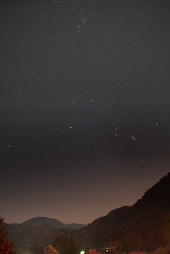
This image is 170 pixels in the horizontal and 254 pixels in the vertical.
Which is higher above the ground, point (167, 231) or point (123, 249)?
point (167, 231)

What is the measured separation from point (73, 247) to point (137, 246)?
2834 centimetres

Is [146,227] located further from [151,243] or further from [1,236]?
[1,236]

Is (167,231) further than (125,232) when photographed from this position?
No

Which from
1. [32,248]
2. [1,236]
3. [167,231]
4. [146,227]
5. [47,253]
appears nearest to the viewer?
[1,236]

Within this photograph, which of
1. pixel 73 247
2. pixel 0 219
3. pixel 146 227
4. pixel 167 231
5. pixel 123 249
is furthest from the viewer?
pixel 146 227

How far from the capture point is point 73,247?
9081 cm

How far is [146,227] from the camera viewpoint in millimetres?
141875

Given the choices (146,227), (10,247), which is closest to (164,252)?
(10,247)

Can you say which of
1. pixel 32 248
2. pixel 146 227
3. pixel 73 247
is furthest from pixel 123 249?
pixel 146 227

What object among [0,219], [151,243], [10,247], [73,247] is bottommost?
[151,243]

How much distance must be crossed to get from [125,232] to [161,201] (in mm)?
62197

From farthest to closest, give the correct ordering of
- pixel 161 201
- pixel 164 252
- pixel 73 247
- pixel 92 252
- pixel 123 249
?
pixel 161 201 → pixel 123 249 → pixel 73 247 → pixel 92 252 → pixel 164 252

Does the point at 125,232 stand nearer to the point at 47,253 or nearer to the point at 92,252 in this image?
the point at 92,252

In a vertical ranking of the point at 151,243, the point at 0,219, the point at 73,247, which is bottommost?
the point at 151,243
